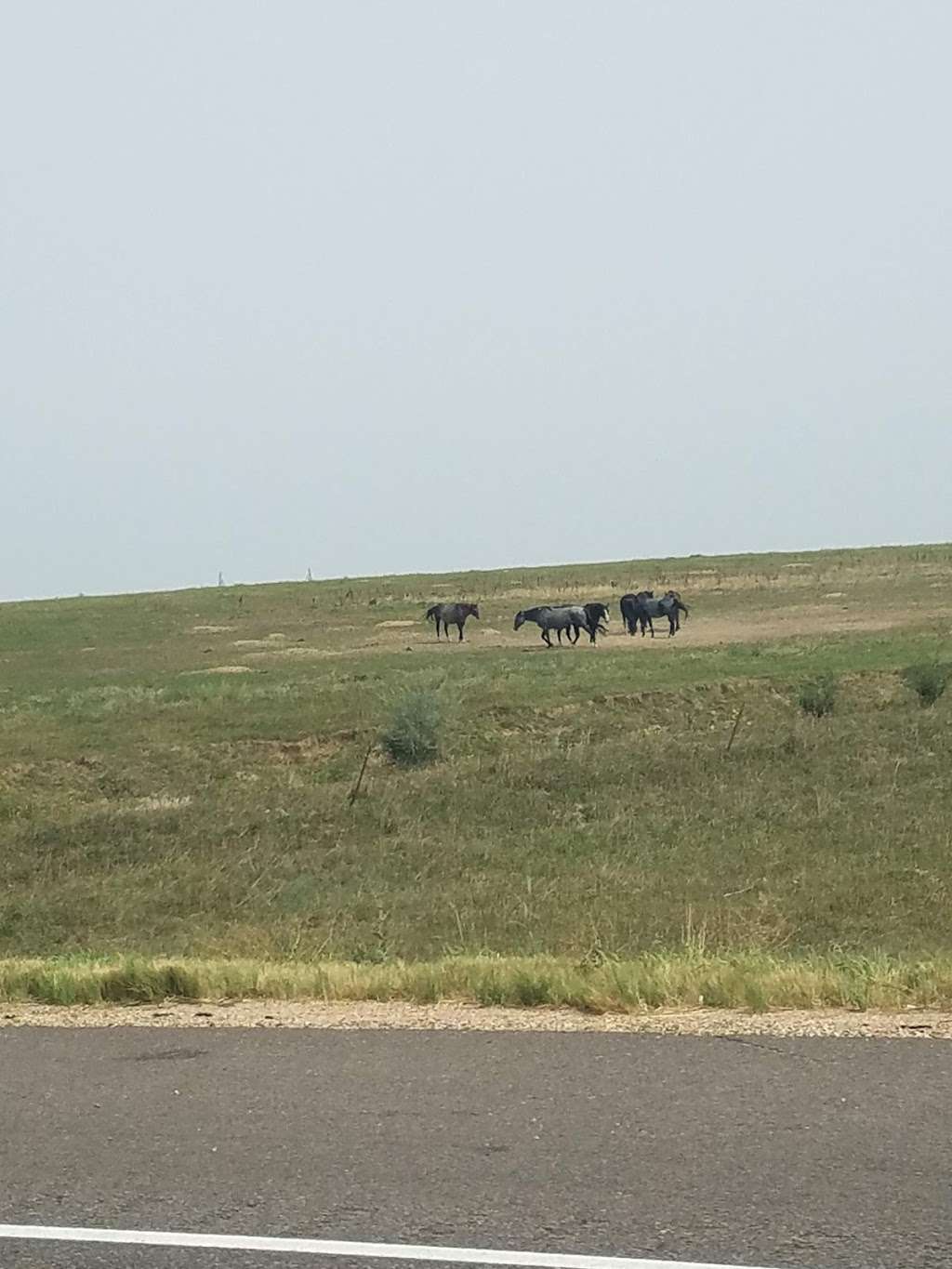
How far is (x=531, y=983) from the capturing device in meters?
8.89

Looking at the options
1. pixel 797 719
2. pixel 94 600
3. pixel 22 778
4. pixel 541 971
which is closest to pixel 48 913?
pixel 22 778

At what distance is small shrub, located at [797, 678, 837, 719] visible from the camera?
34875mm

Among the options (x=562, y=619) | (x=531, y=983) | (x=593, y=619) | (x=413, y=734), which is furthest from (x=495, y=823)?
(x=593, y=619)

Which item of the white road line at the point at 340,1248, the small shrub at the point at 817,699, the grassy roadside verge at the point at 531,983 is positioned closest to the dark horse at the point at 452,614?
the small shrub at the point at 817,699

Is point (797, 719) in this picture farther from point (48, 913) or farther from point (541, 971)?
point (541, 971)

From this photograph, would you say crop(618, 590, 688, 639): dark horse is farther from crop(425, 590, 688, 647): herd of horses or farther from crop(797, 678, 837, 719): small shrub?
crop(797, 678, 837, 719): small shrub

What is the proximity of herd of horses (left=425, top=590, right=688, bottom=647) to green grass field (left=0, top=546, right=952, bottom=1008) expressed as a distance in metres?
2.11

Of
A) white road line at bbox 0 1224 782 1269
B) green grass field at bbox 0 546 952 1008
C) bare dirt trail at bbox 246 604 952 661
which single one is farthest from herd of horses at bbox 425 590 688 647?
white road line at bbox 0 1224 782 1269

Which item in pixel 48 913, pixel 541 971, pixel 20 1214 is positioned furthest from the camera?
pixel 48 913

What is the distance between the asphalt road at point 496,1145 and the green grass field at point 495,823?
5.06 ft

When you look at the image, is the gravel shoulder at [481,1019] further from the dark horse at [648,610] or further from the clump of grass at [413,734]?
the dark horse at [648,610]

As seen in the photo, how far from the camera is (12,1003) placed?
31.4 feet

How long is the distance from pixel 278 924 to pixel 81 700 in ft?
68.1

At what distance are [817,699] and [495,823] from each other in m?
12.2
